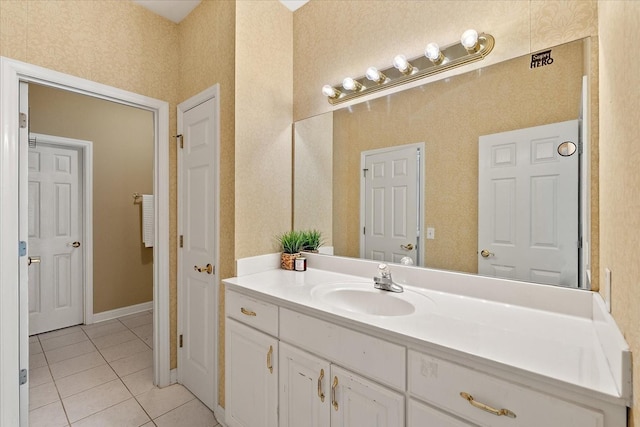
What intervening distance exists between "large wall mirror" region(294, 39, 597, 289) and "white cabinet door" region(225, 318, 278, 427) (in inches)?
28.2

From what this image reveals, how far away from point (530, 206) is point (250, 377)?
4.82 feet

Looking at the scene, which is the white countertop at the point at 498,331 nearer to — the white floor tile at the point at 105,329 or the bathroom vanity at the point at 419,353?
the bathroom vanity at the point at 419,353

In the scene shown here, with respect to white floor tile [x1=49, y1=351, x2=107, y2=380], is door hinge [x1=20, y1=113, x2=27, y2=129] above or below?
above

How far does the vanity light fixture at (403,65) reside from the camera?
145 cm

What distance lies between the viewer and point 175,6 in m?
2.04

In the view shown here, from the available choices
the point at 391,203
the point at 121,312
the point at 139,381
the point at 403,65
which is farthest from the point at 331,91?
the point at 121,312

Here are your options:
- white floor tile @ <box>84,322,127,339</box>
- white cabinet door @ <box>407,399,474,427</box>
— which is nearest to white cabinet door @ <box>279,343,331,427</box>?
white cabinet door @ <box>407,399,474,427</box>

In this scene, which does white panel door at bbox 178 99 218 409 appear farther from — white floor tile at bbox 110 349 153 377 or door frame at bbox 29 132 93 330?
door frame at bbox 29 132 93 330

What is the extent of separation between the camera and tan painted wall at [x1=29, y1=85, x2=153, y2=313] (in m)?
3.08

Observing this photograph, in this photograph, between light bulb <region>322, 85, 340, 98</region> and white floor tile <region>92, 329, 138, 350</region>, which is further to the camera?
white floor tile <region>92, 329, 138, 350</region>

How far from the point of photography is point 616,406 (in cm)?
62

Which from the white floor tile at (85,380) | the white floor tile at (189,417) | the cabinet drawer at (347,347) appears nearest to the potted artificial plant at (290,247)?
the cabinet drawer at (347,347)

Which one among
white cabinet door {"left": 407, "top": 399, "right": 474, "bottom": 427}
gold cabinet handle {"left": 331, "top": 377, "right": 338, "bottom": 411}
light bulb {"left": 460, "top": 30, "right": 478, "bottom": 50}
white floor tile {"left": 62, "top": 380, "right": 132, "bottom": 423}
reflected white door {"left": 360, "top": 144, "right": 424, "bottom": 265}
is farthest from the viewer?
white floor tile {"left": 62, "top": 380, "right": 132, "bottom": 423}

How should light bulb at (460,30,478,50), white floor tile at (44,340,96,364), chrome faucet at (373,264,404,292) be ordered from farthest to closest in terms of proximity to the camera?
white floor tile at (44,340,96,364) < chrome faucet at (373,264,404,292) < light bulb at (460,30,478,50)
